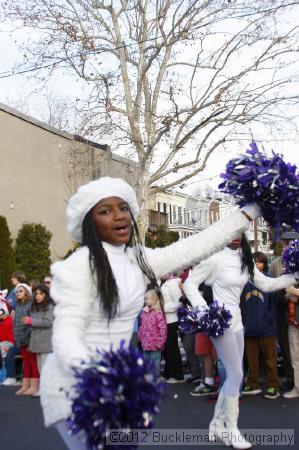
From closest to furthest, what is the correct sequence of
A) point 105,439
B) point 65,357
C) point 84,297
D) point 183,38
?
1. point 105,439
2. point 65,357
3. point 84,297
4. point 183,38

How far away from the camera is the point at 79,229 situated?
2.90 meters

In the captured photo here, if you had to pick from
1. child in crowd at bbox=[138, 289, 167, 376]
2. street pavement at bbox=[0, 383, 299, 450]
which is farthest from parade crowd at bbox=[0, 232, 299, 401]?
street pavement at bbox=[0, 383, 299, 450]

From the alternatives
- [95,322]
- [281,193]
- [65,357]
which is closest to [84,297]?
[95,322]

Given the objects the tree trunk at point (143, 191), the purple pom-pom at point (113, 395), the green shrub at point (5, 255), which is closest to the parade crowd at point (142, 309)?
the purple pom-pom at point (113, 395)

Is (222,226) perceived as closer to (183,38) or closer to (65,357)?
(65,357)

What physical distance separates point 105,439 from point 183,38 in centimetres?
1936

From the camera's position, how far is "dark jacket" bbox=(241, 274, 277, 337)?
24.8 ft

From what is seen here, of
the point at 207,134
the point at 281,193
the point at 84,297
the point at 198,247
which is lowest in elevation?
the point at 84,297

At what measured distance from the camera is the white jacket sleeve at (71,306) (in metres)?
2.39

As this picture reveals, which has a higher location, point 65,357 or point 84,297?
point 84,297

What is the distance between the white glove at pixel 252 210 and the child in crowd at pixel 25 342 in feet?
20.5

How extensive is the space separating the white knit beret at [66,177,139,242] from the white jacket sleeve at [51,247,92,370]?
193mm

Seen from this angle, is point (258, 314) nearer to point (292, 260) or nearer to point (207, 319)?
point (207, 319)

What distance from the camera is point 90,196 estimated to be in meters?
2.80
